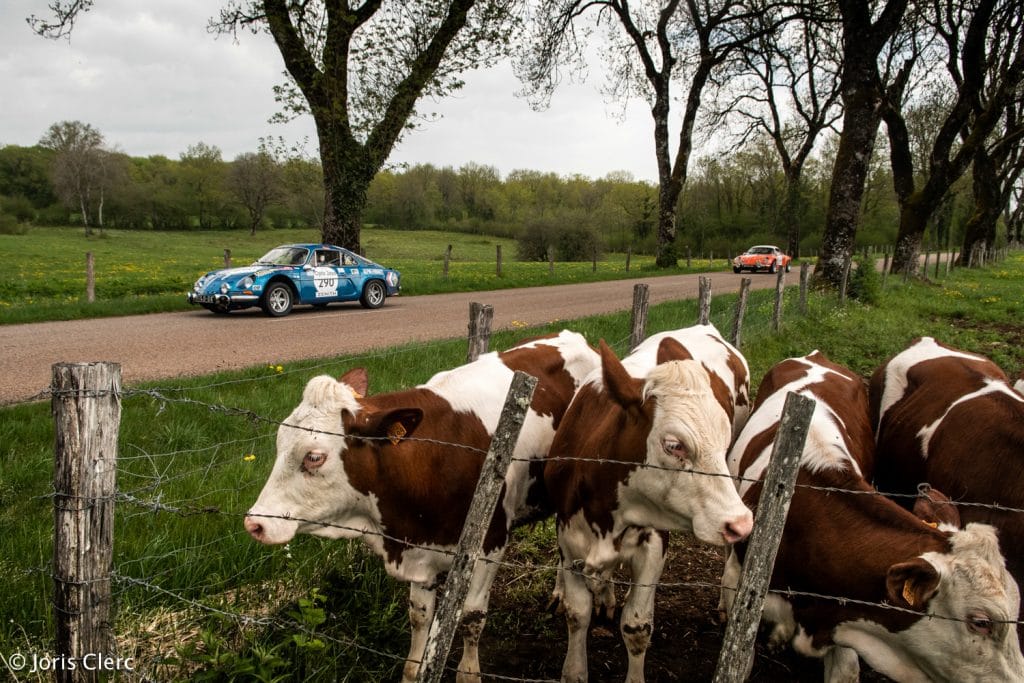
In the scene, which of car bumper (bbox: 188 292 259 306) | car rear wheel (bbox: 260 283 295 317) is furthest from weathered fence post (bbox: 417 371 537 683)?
car rear wheel (bbox: 260 283 295 317)

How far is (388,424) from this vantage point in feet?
9.36

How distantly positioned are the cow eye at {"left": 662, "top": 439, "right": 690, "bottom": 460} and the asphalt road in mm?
5523

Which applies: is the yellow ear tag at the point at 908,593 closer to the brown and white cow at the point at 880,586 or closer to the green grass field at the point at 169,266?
the brown and white cow at the point at 880,586

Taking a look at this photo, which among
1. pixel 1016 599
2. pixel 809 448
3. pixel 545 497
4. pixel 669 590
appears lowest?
pixel 669 590

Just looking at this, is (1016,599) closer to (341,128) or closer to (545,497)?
(545,497)

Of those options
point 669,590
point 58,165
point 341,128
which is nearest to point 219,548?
point 669,590

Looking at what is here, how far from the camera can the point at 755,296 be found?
17.3 meters

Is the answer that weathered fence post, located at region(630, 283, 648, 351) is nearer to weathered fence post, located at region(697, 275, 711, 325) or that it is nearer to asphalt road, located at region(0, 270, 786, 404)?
weathered fence post, located at region(697, 275, 711, 325)

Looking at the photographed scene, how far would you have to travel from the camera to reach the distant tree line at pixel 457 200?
170 feet

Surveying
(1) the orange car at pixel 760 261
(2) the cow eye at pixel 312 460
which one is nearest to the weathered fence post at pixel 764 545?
(2) the cow eye at pixel 312 460

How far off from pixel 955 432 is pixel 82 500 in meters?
4.33

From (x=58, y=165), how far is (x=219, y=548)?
67080mm

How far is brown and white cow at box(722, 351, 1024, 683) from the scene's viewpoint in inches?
92.4

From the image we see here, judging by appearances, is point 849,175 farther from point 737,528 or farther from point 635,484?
point 737,528
